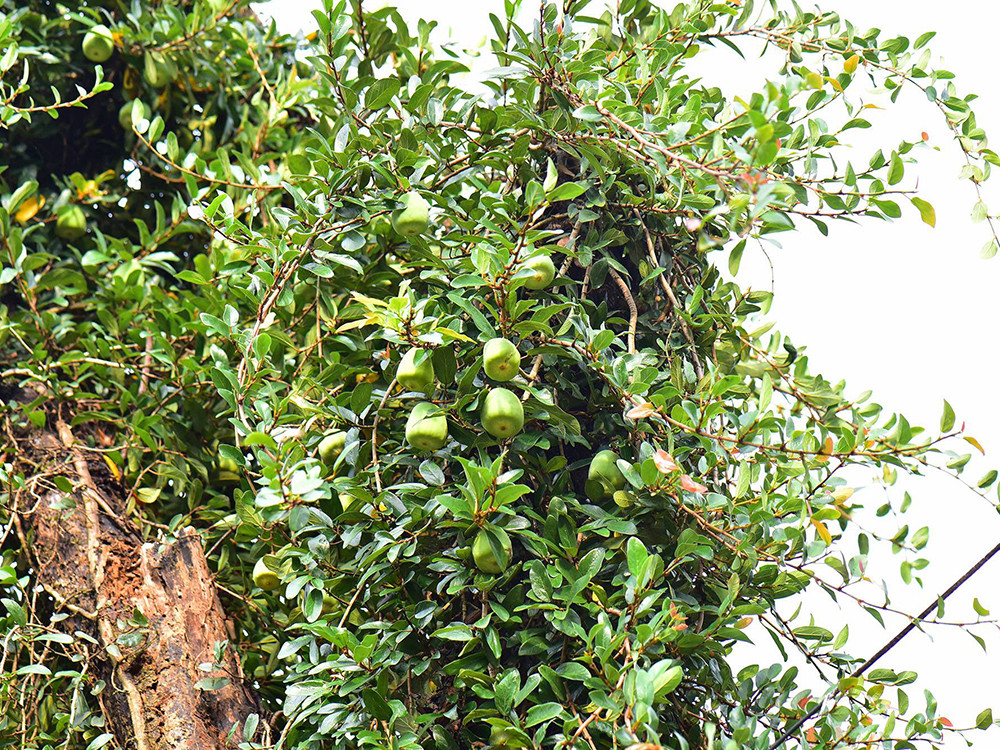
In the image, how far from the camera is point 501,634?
986 mm

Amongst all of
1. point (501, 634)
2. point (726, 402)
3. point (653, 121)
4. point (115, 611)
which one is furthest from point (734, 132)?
point (115, 611)

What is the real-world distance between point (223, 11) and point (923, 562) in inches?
64.0

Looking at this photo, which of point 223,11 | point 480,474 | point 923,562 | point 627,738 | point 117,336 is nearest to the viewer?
point 627,738

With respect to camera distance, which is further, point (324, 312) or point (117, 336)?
point (117, 336)

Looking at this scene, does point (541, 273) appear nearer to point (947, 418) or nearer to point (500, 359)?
point (500, 359)

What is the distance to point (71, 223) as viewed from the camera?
5.71 feet

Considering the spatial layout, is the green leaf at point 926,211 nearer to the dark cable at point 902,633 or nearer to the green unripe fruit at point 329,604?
the dark cable at point 902,633

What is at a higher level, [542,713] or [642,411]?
[642,411]

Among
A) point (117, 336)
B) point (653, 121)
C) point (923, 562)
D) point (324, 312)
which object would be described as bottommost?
point (117, 336)

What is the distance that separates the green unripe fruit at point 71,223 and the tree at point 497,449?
0.35 meters

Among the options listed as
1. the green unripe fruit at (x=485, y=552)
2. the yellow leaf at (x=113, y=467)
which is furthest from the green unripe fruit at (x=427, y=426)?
the yellow leaf at (x=113, y=467)

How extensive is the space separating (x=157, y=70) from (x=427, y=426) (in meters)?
1.24

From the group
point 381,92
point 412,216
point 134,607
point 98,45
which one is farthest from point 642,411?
point 98,45

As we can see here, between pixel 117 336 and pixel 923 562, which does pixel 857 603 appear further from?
pixel 117 336
